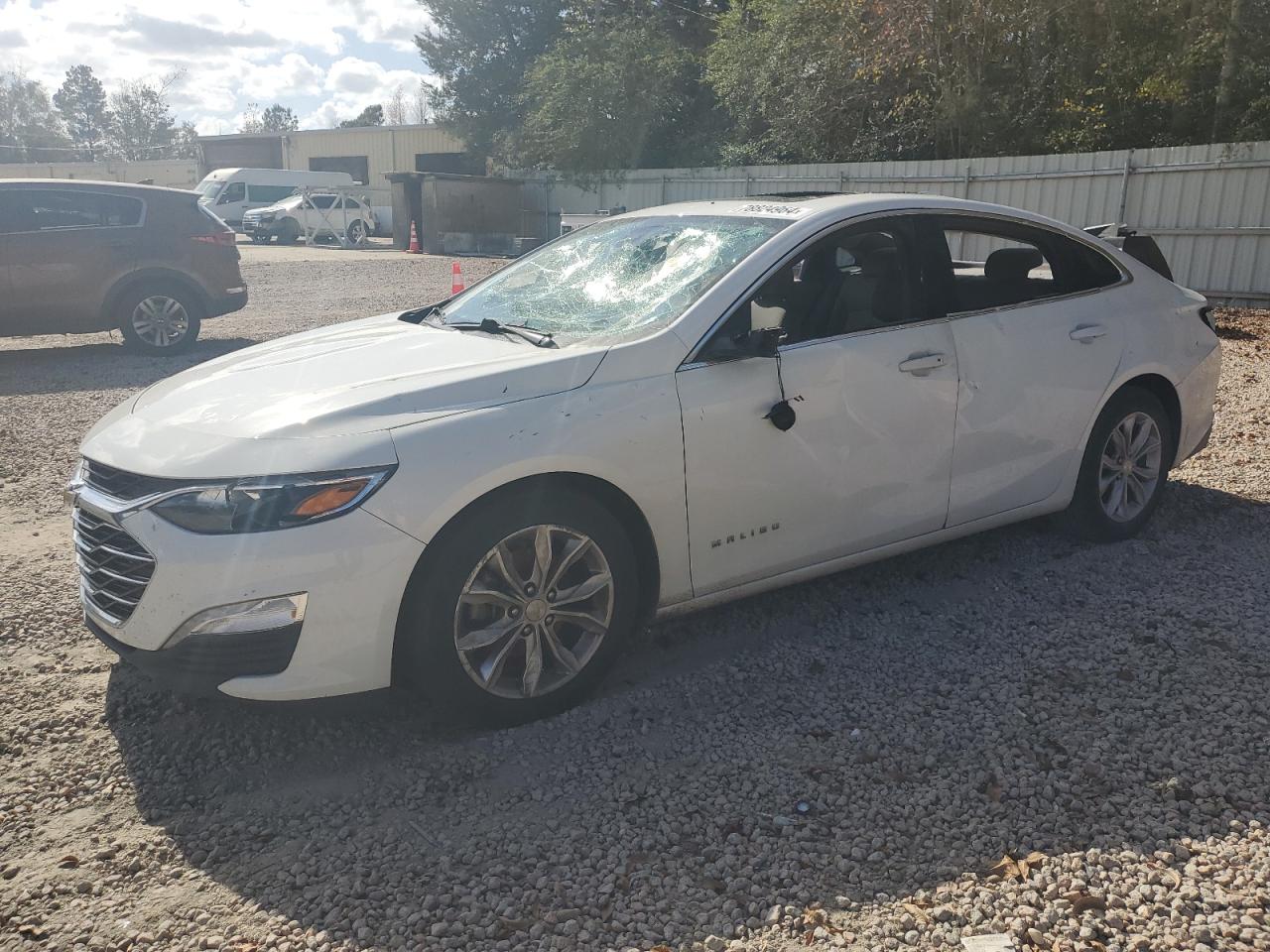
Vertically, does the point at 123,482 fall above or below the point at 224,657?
above

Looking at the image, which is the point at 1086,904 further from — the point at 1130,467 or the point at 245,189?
the point at 245,189

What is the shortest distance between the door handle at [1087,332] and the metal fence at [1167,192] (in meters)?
11.7

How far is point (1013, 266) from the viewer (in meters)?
4.76

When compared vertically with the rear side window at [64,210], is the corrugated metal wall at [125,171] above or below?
above

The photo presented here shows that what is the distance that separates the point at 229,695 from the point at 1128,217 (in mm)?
16419

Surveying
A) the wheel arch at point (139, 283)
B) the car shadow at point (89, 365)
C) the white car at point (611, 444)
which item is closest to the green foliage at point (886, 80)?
the wheel arch at point (139, 283)

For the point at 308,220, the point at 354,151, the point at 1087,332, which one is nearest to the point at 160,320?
the point at 1087,332

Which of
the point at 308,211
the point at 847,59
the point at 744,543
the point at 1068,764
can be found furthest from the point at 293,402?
the point at 308,211

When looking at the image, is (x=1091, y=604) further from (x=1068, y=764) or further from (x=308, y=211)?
(x=308, y=211)

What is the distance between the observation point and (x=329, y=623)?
9.99 feet

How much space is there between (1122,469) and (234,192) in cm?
3762

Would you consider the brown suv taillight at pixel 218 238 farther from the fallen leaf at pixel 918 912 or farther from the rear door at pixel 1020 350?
the fallen leaf at pixel 918 912

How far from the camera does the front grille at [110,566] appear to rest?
10.2 ft

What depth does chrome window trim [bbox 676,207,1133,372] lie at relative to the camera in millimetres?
3699
